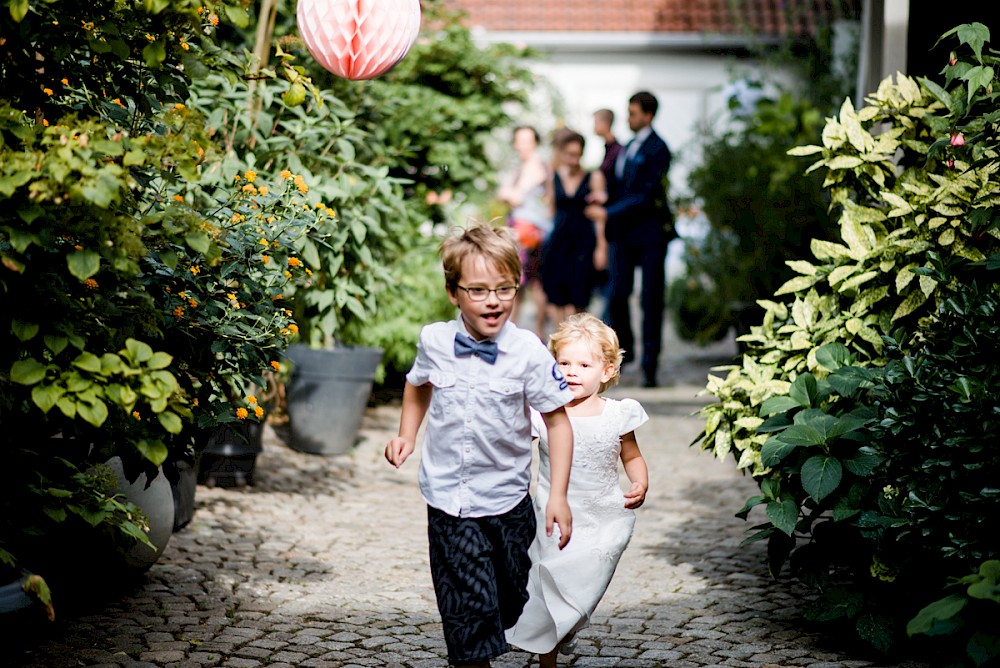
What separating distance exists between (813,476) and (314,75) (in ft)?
14.4

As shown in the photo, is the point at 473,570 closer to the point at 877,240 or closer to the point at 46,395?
the point at 46,395

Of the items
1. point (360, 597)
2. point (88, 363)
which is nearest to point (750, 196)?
point (360, 597)

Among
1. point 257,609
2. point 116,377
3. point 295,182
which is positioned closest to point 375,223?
point 295,182

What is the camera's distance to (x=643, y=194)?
9977 mm

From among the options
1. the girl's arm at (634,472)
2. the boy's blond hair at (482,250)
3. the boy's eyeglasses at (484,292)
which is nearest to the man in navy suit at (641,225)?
the girl's arm at (634,472)

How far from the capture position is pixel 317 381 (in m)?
7.44

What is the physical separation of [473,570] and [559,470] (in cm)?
38

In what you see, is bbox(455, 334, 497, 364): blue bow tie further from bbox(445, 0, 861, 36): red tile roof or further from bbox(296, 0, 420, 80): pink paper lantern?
bbox(445, 0, 861, 36): red tile roof

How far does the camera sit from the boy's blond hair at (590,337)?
13.0ft

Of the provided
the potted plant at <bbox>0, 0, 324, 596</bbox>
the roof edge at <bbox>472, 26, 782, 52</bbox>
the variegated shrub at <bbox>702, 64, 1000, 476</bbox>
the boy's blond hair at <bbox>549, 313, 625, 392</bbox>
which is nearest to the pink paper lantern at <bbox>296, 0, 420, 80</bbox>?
the potted plant at <bbox>0, 0, 324, 596</bbox>

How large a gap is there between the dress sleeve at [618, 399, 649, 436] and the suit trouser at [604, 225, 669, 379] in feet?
20.3

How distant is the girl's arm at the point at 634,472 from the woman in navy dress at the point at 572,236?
630cm

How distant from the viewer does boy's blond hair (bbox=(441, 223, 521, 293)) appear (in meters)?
3.47

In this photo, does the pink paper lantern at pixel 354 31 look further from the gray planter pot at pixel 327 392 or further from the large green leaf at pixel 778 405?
the gray planter pot at pixel 327 392
